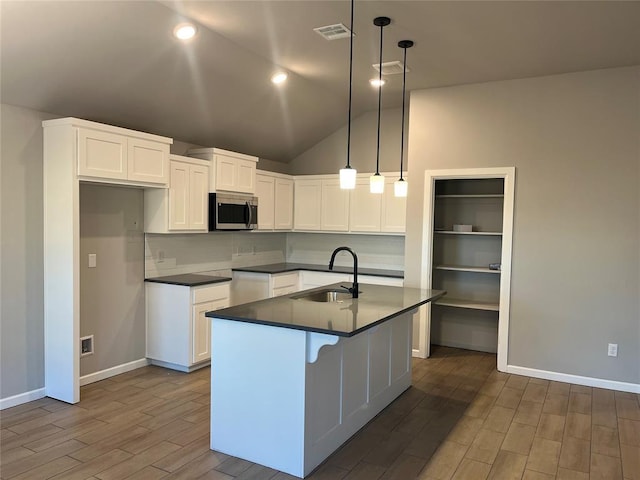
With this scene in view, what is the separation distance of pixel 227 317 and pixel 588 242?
11.3 feet

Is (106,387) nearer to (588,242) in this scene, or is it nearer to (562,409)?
(562,409)

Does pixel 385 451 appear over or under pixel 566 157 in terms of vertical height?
under

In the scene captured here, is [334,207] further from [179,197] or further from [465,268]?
[179,197]

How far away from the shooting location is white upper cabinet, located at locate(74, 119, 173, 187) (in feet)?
11.9

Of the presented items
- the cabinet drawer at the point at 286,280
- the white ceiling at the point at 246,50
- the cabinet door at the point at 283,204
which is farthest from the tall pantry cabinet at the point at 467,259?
the cabinet door at the point at 283,204

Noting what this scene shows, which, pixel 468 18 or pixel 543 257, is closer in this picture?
pixel 468 18

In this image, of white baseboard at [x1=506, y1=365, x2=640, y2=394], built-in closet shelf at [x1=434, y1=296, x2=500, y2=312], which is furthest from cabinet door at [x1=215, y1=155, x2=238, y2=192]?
white baseboard at [x1=506, y1=365, x2=640, y2=394]

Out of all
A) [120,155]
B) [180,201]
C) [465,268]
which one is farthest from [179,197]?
[465,268]

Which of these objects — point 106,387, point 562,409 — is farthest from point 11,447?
point 562,409

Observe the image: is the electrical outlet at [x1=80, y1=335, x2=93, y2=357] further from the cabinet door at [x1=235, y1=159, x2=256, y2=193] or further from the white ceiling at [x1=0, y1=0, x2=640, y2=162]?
the cabinet door at [x1=235, y1=159, x2=256, y2=193]

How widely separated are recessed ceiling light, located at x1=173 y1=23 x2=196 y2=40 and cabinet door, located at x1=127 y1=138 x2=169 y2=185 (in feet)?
3.26

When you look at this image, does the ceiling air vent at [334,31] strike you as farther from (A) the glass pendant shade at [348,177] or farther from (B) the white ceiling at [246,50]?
(A) the glass pendant shade at [348,177]

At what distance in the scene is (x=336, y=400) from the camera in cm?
304

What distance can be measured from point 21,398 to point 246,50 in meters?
3.34
